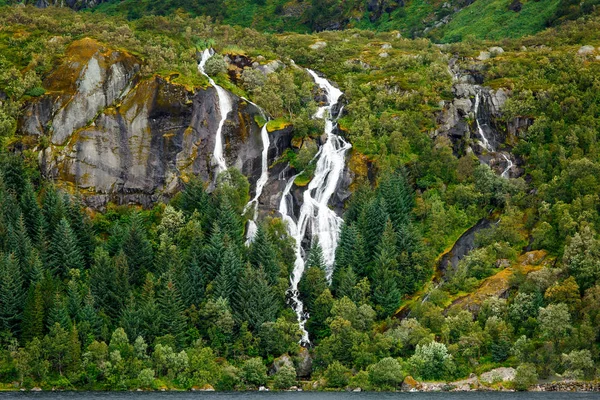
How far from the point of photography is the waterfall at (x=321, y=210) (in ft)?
522

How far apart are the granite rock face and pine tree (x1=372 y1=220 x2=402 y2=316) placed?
2618 cm

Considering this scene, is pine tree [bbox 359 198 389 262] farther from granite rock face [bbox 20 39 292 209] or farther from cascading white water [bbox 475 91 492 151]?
cascading white water [bbox 475 91 492 151]

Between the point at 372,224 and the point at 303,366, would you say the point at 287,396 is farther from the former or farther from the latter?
the point at 372,224

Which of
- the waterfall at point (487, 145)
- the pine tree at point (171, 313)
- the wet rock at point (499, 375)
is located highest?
the waterfall at point (487, 145)

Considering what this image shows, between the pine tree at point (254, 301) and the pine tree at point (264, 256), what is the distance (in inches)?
178

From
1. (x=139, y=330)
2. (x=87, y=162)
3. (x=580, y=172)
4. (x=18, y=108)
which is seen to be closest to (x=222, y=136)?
(x=87, y=162)

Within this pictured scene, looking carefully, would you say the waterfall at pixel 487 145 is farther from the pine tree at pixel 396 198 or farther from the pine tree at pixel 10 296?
the pine tree at pixel 10 296

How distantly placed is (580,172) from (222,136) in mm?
64997

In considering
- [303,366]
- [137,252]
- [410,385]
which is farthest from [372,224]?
[137,252]

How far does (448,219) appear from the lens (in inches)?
6245

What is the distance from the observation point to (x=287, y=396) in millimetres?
120625

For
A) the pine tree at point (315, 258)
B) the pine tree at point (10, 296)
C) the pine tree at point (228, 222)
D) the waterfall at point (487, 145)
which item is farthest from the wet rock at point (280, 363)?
the waterfall at point (487, 145)

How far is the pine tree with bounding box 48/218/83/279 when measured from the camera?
147 m

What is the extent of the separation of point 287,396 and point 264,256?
33926 mm
